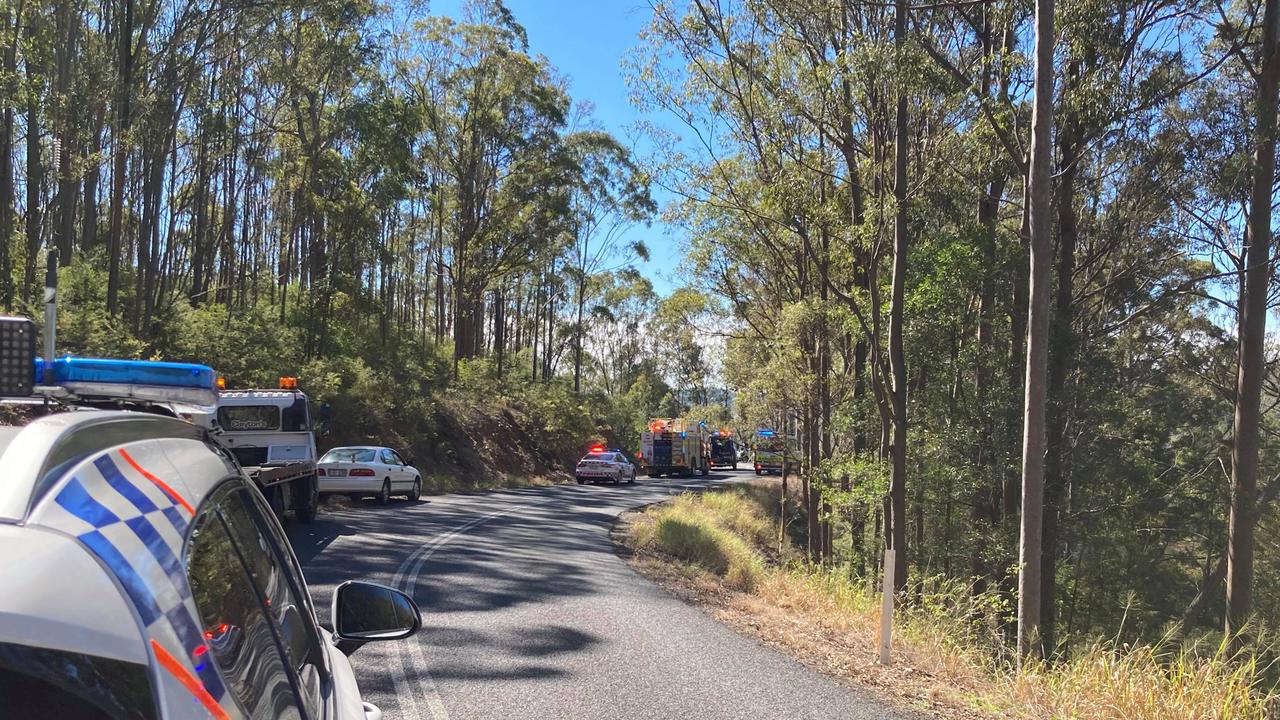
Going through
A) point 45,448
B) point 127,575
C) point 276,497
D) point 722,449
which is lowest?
point 722,449

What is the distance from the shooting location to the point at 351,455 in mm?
21609

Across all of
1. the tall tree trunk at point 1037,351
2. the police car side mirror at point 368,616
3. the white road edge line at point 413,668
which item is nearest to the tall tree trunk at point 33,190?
the white road edge line at point 413,668

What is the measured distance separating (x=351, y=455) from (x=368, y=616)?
1951cm

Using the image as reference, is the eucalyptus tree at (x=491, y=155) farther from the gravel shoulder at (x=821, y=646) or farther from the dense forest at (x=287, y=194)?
the gravel shoulder at (x=821, y=646)

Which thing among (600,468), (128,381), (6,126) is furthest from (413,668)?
(600,468)

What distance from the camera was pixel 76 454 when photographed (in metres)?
1.40

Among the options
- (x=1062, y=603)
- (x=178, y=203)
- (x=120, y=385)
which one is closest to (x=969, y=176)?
(x=1062, y=603)

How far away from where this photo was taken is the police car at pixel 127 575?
44.9 inches

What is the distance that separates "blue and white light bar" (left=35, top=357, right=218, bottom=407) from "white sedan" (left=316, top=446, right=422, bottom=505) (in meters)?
19.2

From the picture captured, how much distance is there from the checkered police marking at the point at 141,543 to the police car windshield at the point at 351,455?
2085 cm

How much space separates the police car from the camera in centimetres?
114

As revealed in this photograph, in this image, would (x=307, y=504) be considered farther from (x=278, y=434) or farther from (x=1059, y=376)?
(x=1059, y=376)

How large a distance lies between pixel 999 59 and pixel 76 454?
15143mm

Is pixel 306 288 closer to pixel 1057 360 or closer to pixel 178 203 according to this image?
pixel 178 203
